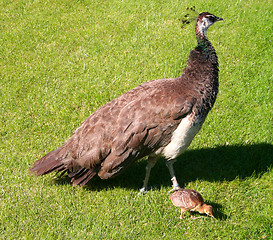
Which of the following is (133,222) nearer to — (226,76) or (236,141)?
(236,141)

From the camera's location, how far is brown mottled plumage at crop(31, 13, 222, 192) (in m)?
4.47

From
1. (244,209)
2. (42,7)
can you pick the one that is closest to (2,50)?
(42,7)

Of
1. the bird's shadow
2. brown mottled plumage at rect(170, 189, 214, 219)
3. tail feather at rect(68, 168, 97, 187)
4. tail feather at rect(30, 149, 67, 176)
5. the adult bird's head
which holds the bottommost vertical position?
the bird's shadow

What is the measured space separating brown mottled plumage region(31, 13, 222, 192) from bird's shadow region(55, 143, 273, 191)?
0.39m

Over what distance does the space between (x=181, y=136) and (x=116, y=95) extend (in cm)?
255

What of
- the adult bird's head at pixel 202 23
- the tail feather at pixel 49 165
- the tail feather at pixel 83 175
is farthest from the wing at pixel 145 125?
the adult bird's head at pixel 202 23

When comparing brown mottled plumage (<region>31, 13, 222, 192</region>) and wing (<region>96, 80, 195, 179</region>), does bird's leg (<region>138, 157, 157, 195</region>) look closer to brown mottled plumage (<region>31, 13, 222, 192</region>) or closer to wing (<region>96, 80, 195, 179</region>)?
brown mottled plumage (<region>31, 13, 222, 192</region>)

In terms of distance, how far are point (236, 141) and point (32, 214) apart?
330 centimetres

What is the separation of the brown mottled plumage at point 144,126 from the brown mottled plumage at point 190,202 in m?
0.52

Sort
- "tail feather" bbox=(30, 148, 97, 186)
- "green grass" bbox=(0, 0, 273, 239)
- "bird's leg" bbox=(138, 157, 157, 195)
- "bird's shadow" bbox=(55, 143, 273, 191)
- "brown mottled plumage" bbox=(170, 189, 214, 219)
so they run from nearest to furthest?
"brown mottled plumage" bbox=(170, 189, 214, 219), "green grass" bbox=(0, 0, 273, 239), "tail feather" bbox=(30, 148, 97, 186), "bird's leg" bbox=(138, 157, 157, 195), "bird's shadow" bbox=(55, 143, 273, 191)

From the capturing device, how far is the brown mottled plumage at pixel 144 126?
4.47m

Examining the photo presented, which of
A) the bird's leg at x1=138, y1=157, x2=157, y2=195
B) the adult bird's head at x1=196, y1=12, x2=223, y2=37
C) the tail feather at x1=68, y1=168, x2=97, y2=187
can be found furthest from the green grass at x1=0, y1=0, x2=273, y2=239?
the adult bird's head at x1=196, y1=12, x2=223, y2=37

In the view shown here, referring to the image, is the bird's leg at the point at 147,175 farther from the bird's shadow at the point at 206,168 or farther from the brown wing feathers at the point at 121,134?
Result: the brown wing feathers at the point at 121,134

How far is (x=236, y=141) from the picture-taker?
585 centimetres
